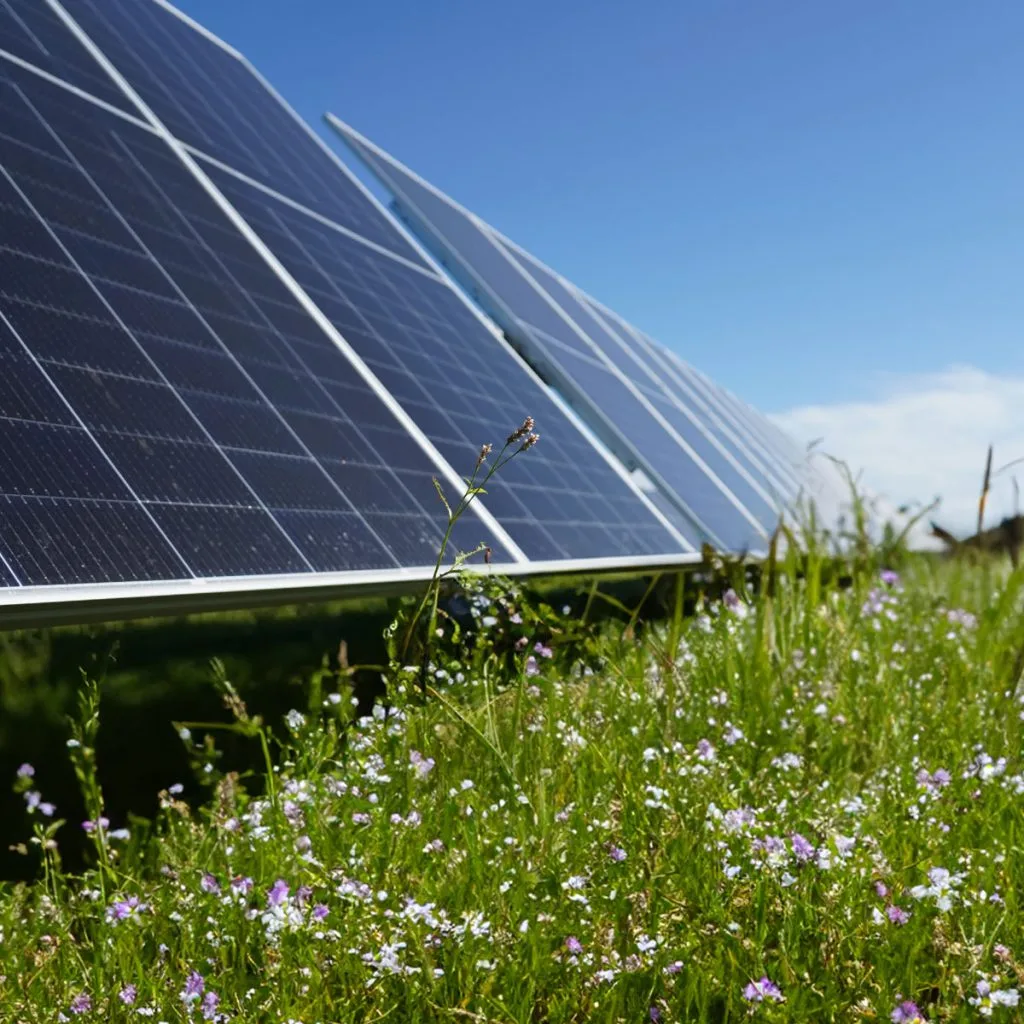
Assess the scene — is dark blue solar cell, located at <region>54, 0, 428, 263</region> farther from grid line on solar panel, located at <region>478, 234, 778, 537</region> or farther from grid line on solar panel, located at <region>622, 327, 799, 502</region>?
grid line on solar panel, located at <region>622, 327, 799, 502</region>

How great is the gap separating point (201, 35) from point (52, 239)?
8167mm

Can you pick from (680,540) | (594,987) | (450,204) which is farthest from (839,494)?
(594,987)

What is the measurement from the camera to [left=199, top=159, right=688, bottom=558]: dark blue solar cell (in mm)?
7039

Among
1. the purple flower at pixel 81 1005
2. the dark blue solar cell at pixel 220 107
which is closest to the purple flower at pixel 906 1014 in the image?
the purple flower at pixel 81 1005

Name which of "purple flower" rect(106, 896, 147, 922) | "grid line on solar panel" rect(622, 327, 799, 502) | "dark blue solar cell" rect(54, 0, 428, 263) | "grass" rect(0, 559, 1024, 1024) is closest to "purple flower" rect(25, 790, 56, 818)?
"grass" rect(0, 559, 1024, 1024)

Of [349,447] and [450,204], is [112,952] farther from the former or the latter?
[450,204]

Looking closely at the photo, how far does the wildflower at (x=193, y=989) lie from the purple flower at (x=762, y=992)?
1.30 m

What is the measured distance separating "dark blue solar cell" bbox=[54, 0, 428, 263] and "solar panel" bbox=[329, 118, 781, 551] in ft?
4.10

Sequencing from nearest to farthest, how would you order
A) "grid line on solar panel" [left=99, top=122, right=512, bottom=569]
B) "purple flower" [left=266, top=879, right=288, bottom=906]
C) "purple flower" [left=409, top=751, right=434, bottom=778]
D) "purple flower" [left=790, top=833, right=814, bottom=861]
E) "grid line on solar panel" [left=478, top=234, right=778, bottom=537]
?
"purple flower" [left=266, top=879, right=288, bottom=906]
"purple flower" [left=790, top=833, right=814, bottom=861]
"purple flower" [left=409, top=751, right=434, bottom=778]
"grid line on solar panel" [left=99, top=122, right=512, bottom=569]
"grid line on solar panel" [left=478, top=234, right=778, bottom=537]

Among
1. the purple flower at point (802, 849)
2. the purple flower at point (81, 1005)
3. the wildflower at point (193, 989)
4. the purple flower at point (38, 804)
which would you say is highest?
the purple flower at point (802, 849)

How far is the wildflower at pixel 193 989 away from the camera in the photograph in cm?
273

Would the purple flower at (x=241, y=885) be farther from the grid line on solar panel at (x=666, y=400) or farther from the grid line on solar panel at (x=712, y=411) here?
the grid line on solar panel at (x=712, y=411)

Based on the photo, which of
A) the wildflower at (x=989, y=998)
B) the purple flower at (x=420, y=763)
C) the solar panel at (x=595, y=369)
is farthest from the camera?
the solar panel at (x=595, y=369)

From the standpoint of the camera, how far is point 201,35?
1248 centimetres
